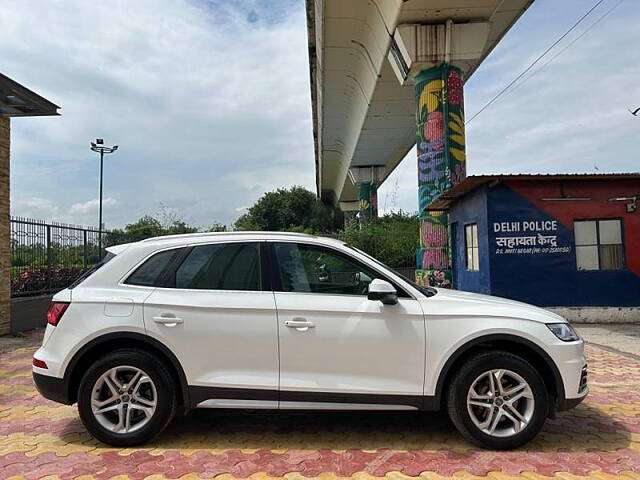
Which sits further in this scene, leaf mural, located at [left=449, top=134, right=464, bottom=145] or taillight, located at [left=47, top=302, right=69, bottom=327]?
leaf mural, located at [left=449, top=134, right=464, bottom=145]

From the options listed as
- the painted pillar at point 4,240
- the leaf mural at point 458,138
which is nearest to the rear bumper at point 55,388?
the painted pillar at point 4,240

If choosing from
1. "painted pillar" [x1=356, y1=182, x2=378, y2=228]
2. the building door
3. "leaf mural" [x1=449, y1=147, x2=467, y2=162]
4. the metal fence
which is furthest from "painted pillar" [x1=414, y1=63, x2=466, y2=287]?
"painted pillar" [x1=356, y1=182, x2=378, y2=228]

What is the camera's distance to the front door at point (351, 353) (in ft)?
13.0

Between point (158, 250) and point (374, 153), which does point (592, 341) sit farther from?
point (374, 153)

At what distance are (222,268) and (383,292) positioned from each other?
1360 mm

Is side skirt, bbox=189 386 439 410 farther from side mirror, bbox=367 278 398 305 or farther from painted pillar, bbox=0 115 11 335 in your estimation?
painted pillar, bbox=0 115 11 335

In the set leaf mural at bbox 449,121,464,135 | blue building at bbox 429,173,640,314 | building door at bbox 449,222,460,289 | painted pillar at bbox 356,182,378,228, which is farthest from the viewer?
painted pillar at bbox 356,182,378,228

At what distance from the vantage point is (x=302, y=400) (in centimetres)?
398

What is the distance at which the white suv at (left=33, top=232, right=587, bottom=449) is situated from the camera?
155 inches

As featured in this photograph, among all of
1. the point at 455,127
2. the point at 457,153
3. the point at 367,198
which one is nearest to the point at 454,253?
the point at 457,153

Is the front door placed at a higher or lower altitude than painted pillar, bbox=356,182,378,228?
lower

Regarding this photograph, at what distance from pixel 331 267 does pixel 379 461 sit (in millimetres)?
1526

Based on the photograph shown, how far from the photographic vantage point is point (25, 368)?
720cm

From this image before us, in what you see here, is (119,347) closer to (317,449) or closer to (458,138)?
(317,449)
